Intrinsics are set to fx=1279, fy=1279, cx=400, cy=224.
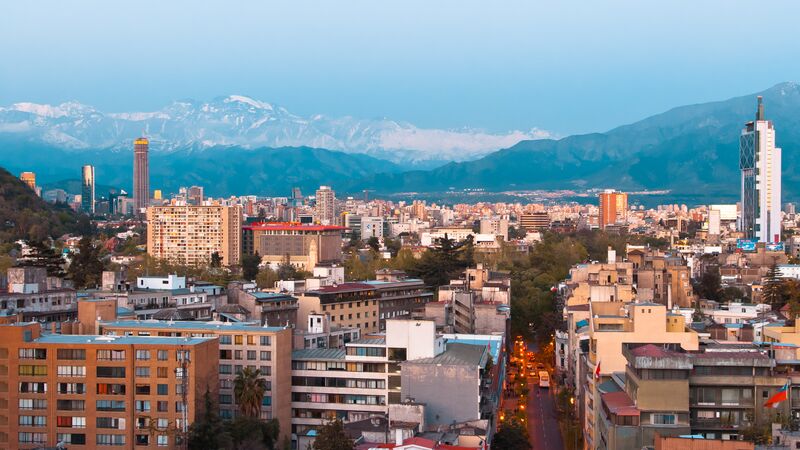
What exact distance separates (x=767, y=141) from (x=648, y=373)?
107 metres

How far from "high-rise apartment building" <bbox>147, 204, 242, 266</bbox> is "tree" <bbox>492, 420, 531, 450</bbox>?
68.4 metres

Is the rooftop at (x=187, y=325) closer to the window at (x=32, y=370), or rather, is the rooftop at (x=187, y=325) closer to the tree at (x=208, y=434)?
the window at (x=32, y=370)

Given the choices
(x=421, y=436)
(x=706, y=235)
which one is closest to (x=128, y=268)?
(x=421, y=436)

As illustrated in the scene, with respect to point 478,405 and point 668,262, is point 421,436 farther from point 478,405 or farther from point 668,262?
point 668,262

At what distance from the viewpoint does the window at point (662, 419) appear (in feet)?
81.7

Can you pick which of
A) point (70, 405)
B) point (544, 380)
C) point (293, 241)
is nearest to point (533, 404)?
point (544, 380)

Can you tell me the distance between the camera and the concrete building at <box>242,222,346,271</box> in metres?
93.4

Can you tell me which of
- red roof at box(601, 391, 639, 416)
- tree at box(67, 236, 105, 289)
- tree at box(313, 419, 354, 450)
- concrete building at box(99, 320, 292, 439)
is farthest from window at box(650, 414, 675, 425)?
tree at box(67, 236, 105, 289)

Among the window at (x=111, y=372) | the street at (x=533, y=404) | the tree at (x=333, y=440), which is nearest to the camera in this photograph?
the tree at (x=333, y=440)

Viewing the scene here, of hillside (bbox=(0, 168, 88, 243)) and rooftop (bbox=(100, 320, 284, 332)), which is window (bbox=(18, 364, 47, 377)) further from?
hillside (bbox=(0, 168, 88, 243))

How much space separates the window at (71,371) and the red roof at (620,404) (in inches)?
439

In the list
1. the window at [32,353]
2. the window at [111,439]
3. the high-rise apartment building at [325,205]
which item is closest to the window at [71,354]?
the window at [32,353]

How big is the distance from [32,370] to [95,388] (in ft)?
4.78

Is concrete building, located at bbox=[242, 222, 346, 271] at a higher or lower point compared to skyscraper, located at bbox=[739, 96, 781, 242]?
lower
